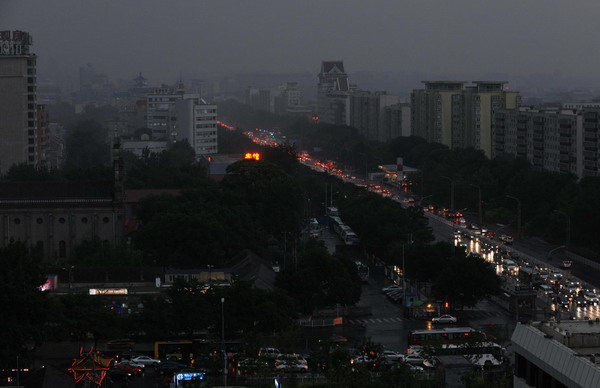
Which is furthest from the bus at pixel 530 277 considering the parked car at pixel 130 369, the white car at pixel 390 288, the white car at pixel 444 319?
the parked car at pixel 130 369

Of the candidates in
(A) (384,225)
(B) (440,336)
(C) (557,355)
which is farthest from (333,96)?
(C) (557,355)

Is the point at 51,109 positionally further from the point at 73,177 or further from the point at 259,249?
the point at 259,249

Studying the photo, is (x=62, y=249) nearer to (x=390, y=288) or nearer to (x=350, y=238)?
(x=350, y=238)

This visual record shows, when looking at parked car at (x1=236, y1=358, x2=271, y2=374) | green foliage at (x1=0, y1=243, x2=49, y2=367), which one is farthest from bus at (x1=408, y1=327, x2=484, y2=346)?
green foliage at (x1=0, y1=243, x2=49, y2=367)

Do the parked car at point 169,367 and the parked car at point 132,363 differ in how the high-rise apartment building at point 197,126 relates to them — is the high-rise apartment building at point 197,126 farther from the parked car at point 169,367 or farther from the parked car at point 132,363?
the parked car at point 169,367

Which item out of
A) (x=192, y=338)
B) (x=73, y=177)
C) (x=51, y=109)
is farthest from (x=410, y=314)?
(x=51, y=109)
